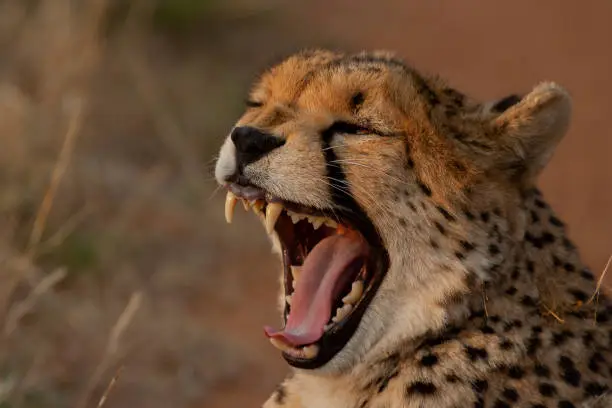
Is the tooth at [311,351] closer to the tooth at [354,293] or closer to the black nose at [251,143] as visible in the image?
the tooth at [354,293]

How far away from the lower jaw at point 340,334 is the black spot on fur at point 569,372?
381 millimetres

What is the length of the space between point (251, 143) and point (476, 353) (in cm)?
58

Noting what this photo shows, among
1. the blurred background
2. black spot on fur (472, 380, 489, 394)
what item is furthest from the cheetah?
the blurred background

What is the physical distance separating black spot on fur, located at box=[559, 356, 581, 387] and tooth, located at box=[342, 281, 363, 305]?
16.1 inches

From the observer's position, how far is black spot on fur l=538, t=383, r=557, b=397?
2.36 m

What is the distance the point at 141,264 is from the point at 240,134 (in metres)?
2.36

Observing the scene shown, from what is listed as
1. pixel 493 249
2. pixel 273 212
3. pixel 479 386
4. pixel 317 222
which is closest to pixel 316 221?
pixel 317 222

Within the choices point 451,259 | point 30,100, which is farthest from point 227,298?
point 451,259

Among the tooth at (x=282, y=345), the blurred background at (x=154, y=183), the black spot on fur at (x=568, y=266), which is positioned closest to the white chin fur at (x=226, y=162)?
the tooth at (x=282, y=345)

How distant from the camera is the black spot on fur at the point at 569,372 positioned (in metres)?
2.38

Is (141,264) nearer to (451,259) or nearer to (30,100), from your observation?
(30,100)

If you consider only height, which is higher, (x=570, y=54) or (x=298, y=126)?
(x=570, y=54)

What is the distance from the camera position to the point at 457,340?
7.81ft

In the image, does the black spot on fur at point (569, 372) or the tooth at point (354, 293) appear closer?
the black spot on fur at point (569, 372)
